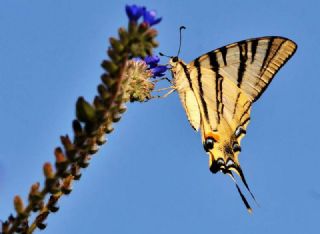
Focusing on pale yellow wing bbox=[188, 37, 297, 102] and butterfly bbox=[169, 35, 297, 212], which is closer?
pale yellow wing bbox=[188, 37, 297, 102]

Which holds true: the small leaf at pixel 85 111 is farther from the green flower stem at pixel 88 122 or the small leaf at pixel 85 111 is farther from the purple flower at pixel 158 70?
the purple flower at pixel 158 70

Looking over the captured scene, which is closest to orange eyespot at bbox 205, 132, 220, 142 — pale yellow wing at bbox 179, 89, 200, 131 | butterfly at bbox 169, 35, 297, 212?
butterfly at bbox 169, 35, 297, 212

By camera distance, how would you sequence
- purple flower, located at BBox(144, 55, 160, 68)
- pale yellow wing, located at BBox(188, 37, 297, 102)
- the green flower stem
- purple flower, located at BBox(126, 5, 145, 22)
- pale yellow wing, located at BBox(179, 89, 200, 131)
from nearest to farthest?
the green flower stem, purple flower, located at BBox(126, 5, 145, 22), purple flower, located at BBox(144, 55, 160, 68), pale yellow wing, located at BBox(188, 37, 297, 102), pale yellow wing, located at BBox(179, 89, 200, 131)

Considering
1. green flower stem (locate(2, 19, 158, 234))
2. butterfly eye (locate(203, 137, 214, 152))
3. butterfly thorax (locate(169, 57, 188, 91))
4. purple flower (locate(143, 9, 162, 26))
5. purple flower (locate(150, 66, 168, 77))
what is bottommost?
green flower stem (locate(2, 19, 158, 234))

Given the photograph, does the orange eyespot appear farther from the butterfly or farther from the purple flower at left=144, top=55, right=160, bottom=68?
the purple flower at left=144, top=55, right=160, bottom=68

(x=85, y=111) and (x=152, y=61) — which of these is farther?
(x=152, y=61)

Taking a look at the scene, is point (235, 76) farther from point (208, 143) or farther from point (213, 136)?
point (208, 143)

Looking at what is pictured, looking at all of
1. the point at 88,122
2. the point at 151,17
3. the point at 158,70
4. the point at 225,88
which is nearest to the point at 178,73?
the point at 225,88
